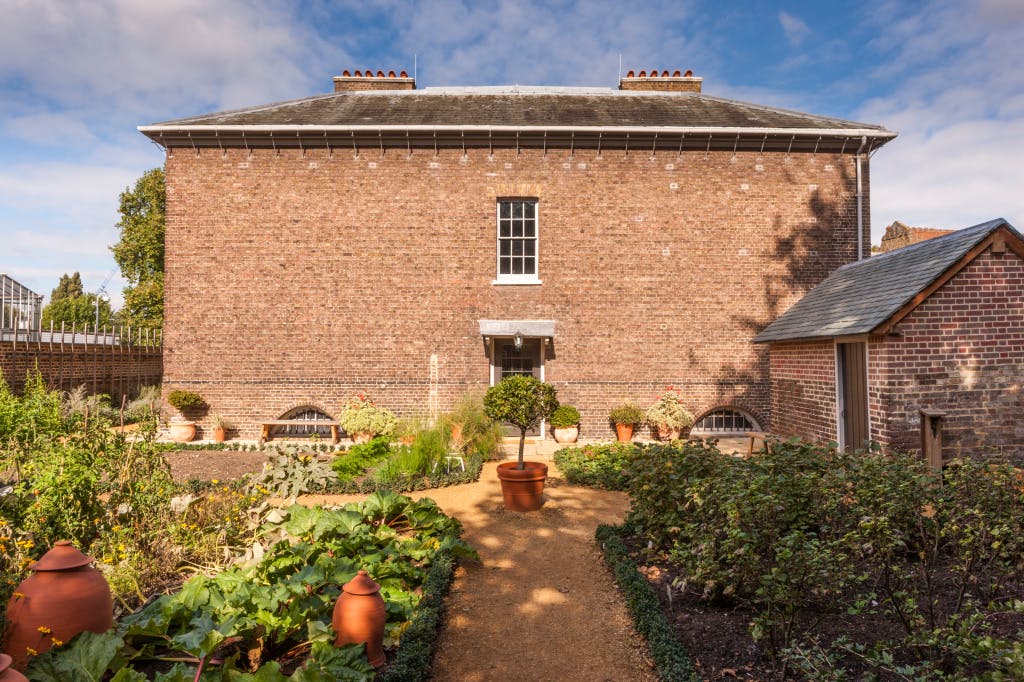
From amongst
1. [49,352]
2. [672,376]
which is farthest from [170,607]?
[49,352]

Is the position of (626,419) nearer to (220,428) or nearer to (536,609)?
(536,609)

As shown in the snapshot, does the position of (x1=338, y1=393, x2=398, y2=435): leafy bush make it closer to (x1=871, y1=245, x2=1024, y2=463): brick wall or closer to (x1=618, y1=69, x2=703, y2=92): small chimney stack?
(x1=871, y1=245, x2=1024, y2=463): brick wall

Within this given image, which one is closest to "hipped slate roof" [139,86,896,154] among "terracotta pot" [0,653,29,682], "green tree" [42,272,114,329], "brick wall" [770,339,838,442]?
"brick wall" [770,339,838,442]

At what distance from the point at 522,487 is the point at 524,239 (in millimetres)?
7370

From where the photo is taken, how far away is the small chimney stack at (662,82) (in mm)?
15828

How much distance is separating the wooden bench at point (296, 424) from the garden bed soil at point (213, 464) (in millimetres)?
1412

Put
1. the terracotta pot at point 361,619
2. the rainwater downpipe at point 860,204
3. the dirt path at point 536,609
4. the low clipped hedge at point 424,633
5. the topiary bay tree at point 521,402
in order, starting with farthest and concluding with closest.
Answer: the rainwater downpipe at point 860,204, the topiary bay tree at point 521,402, the dirt path at point 536,609, the terracotta pot at point 361,619, the low clipped hedge at point 424,633

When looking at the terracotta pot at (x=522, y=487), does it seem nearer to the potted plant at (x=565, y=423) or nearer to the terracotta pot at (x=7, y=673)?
the potted plant at (x=565, y=423)

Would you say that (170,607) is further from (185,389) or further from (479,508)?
(185,389)

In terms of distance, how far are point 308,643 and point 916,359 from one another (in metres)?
8.51

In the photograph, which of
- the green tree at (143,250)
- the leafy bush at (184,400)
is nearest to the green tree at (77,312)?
the green tree at (143,250)

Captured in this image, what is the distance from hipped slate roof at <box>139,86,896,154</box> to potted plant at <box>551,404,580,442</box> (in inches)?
253

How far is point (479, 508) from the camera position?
24.7ft

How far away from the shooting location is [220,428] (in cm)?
1265
